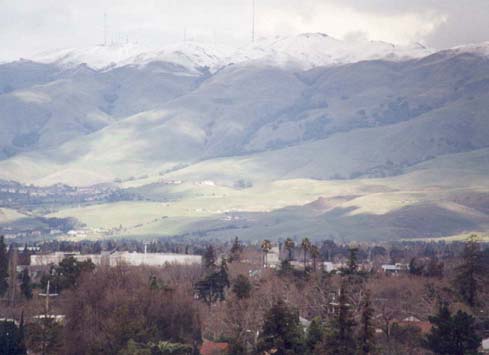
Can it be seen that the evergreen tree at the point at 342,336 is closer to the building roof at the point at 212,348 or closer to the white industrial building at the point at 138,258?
the building roof at the point at 212,348

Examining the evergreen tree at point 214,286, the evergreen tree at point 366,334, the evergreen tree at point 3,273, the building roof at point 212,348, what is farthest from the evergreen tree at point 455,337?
the evergreen tree at point 3,273

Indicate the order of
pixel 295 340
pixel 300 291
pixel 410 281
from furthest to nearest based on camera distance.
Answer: pixel 410 281 → pixel 300 291 → pixel 295 340

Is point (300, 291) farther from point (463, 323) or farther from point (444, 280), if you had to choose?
point (463, 323)

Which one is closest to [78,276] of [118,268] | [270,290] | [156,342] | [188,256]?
[118,268]

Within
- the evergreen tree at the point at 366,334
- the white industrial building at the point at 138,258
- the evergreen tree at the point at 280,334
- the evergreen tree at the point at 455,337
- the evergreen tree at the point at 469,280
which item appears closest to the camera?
the evergreen tree at the point at 366,334

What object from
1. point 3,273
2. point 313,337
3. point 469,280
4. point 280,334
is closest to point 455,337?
point 313,337
